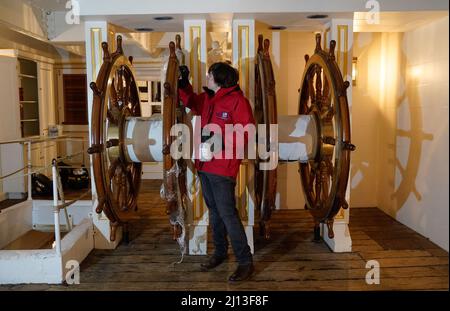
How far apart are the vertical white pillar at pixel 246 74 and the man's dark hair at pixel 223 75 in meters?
0.47

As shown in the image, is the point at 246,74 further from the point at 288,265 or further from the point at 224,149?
the point at 288,265

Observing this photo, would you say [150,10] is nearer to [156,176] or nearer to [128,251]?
[128,251]

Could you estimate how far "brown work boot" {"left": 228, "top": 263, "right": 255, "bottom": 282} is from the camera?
2514 millimetres

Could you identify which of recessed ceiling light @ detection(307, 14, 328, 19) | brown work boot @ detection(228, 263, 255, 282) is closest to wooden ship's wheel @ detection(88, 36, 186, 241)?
brown work boot @ detection(228, 263, 255, 282)

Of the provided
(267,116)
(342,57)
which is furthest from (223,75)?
(342,57)

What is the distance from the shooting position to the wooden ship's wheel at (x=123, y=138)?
237 cm

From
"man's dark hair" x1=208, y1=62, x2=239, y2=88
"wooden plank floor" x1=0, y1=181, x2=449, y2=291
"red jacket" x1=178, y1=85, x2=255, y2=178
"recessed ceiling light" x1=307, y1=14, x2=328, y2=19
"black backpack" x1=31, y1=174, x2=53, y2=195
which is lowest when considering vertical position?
"wooden plank floor" x1=0, y1=181, x2=449, y2=291

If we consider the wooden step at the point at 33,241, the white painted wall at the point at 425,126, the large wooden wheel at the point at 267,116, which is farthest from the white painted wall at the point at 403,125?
the wooden step at the point at 33,241

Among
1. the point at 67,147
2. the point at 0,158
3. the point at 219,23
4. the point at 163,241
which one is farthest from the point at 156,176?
the point at 219,23

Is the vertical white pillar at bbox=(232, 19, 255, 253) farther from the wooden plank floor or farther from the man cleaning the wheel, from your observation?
the man cleaning the wheel

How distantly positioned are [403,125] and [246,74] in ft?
5.38

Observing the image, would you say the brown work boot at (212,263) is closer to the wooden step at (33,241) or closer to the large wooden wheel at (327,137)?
the large wooden wheel at (327,137)

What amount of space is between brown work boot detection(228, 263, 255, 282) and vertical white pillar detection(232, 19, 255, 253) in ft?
1.48

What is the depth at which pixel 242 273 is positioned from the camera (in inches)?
99.1
